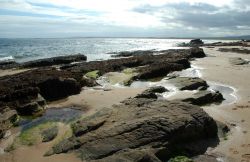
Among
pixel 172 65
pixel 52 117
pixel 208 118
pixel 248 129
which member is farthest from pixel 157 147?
pixel 172 65

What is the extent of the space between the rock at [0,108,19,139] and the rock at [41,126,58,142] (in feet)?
5.98

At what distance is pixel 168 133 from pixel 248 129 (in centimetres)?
412

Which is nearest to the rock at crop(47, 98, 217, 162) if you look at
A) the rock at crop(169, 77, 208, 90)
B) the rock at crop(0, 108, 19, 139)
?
the rock at crop(0, 108, 19, 139)

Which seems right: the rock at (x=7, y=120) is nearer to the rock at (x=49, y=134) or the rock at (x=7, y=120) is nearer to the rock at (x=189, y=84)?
the rock at (x=49, y=134)

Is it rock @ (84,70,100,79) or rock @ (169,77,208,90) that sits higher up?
rock @ (169,77,208,90)

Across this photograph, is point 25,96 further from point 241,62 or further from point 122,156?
point 241,62

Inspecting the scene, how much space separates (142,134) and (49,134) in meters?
4.28

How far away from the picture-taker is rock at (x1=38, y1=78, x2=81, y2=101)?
70.9 ft

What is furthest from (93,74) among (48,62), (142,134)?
(142,134)

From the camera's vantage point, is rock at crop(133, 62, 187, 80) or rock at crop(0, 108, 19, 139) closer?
rock at crop(0, 108, 19, 139)

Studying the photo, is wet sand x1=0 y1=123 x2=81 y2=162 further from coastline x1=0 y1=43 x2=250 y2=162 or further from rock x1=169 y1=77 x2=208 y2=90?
rock x1=169 y1=77 x2=208 y2=90

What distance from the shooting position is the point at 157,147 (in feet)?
37.2

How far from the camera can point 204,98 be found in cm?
1855

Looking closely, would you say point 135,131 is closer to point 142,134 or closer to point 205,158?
point 142,134
